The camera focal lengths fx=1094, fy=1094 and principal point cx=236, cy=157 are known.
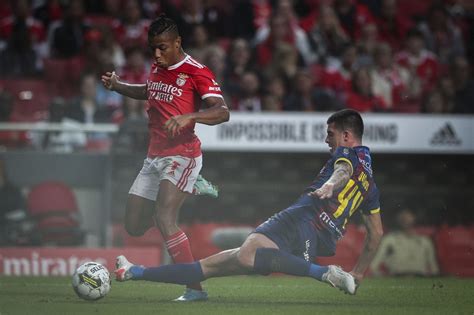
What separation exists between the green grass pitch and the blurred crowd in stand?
11.6ft

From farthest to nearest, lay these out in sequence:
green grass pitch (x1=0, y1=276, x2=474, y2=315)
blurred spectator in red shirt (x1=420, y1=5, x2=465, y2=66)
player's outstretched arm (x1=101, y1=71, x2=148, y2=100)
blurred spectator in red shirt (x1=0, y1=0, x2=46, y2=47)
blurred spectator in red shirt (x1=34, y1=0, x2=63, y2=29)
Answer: blurred spectator in red shirt (x1=420, y1=5, x2=465, y2=66) < blurred spectator in red shirt (x1=34, y1=0, x2=63, y2=29) < blurred spectator in red shirt (x1=0, y1=0, x2=46, y2=47) < player's outstretched arm (x1=101, y1=71, x2=148, y2=100) < green grass pitch (x1=0, y1=276, x2=474, y2=315)

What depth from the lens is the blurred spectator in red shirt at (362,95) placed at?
564 inches

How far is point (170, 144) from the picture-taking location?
8758mm

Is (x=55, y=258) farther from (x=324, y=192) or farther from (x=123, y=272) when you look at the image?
(x=324, y=192)

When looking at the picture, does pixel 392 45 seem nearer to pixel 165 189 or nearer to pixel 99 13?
pixel 99 13

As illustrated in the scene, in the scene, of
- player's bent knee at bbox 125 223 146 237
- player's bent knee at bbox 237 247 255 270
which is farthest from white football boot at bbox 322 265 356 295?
player's bent knee at bbox 125 223 146 237

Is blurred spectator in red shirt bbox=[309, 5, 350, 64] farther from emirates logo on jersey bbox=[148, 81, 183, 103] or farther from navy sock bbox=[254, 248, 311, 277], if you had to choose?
navy sock bbox=[254, 248, 311, 277]

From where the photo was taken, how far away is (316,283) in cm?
1105

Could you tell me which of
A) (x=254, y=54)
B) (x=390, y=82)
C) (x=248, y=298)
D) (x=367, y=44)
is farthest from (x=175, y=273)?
(x=367, y=44)

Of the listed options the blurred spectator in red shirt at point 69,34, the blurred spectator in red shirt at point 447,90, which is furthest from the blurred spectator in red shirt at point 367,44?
the blurred spectator in red shirt at point 69,34

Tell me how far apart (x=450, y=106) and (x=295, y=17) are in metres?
3.21

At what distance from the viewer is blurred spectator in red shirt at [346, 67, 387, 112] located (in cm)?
1432

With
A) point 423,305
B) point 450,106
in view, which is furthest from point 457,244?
point 423,305

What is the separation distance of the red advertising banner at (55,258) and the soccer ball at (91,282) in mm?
4281
